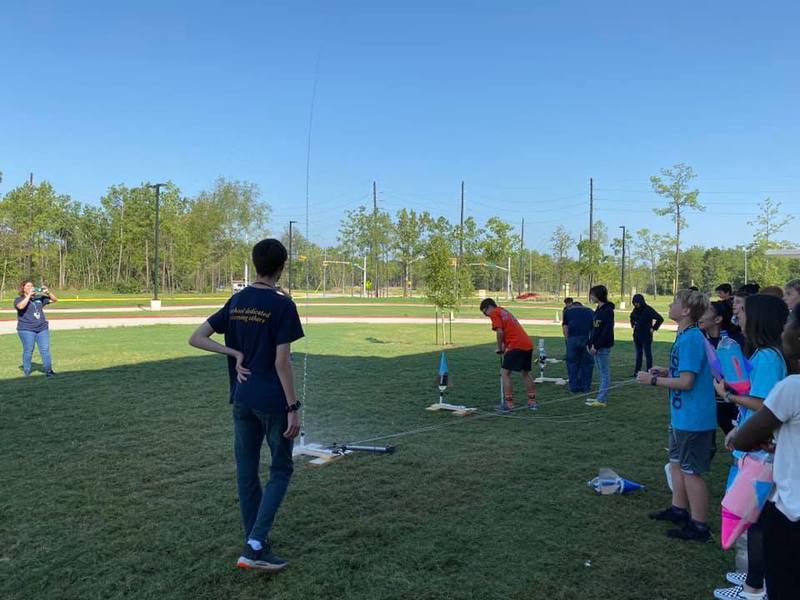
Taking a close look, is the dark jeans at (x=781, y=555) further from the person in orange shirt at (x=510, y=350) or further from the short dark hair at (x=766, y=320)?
the person in orange shirt at (x=510, y=350)

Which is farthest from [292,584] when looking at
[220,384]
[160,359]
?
[160,359]

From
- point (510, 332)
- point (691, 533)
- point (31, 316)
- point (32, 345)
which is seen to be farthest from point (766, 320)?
point (32, 345)

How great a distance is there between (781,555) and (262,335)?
2.85m

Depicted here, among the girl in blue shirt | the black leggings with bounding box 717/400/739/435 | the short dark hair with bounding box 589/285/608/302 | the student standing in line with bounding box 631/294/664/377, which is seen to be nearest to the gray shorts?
the girl in blue shirt

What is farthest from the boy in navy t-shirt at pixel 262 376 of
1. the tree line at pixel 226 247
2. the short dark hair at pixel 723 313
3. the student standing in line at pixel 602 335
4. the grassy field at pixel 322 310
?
the tree line at pixel 226 247

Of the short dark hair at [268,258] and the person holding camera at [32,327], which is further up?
the short dark hair at [268,258]

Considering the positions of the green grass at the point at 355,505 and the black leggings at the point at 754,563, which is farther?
the green grass at the point at 355,505

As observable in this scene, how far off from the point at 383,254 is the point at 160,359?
194ft

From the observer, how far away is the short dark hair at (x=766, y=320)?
308cm

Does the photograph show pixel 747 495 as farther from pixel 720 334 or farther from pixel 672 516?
pixel 720 334

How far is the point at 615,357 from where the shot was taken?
16.0m

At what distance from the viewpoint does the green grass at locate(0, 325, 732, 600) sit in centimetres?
373

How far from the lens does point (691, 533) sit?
440 cm

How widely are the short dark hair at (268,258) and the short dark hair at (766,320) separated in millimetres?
2787
